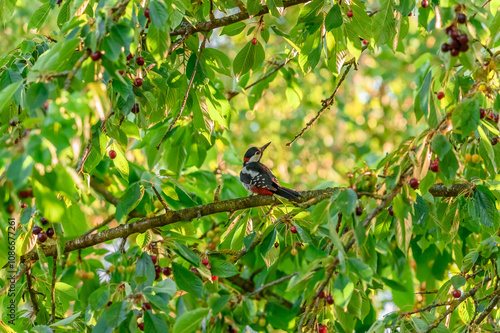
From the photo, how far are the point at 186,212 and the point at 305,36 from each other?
136 cm

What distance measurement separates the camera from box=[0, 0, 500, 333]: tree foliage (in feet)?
6.19

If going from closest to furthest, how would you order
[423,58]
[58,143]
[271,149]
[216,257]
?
[58,143] < [216,257] < [423,58] < [271,149]

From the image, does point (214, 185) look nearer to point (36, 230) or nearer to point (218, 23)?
Result: point (218, 23)

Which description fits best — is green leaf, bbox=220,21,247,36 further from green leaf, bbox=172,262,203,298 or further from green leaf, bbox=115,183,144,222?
green leaf, bbox=172,262,203,298

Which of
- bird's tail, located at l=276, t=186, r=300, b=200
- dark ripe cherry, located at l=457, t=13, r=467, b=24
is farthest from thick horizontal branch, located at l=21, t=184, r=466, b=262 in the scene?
dark ripe cherry, located at l=457, t=13, r=467, b=24

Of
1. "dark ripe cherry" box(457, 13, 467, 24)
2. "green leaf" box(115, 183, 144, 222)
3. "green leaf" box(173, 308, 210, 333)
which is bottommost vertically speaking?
"green leaf" box(173, 308, 210, 333)

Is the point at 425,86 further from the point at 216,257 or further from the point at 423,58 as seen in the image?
the point at 423,58

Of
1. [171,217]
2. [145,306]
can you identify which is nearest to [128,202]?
[171,217]

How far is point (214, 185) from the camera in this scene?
427 cm

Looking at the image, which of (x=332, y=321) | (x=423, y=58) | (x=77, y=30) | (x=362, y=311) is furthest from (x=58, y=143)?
(x=423, y=58)

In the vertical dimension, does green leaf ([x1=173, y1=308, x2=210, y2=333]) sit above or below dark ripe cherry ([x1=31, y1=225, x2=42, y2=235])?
below

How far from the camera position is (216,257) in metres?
2.92

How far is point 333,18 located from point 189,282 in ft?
5.11

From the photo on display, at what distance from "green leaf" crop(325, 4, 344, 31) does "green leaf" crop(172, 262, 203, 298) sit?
57.8 inches
